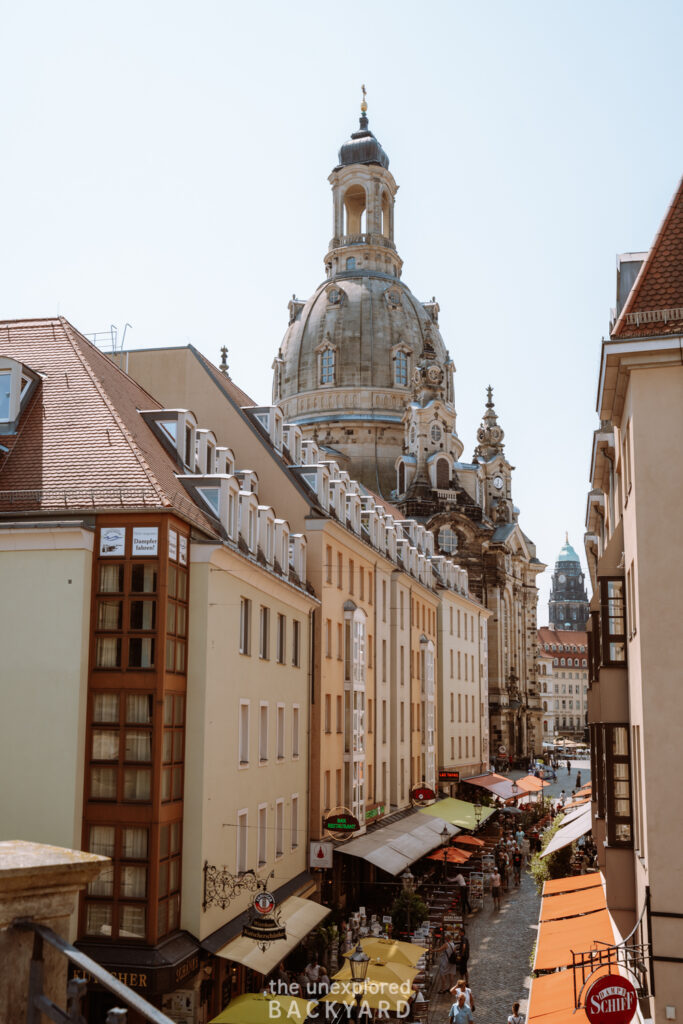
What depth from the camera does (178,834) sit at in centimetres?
2175

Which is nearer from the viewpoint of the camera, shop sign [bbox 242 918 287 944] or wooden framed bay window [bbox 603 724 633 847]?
wooden framed bay window [bbox 603 724 633 847]

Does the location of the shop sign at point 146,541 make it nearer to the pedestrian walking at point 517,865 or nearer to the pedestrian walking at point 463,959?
the pedestrian walking at point 463,959

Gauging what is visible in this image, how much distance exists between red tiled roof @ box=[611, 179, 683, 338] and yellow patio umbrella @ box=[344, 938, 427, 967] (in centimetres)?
1505

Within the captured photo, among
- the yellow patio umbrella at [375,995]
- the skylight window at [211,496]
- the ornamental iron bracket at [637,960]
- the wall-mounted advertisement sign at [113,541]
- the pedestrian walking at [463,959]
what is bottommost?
the pedestrian walking at [463,959]

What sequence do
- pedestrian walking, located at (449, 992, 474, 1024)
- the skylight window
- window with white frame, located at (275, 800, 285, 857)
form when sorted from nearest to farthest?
pedestrian walking, located at (449, 992, 474, 1024), the skylight window, window with white frame, located at (275, 800, 285, 857)

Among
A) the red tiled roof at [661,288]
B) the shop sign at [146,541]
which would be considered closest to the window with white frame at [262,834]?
the shop sign at [146,541]

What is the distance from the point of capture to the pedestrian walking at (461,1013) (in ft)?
75.6

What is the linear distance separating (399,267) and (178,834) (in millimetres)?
96113

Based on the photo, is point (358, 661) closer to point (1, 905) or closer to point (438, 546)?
point (1, 905)

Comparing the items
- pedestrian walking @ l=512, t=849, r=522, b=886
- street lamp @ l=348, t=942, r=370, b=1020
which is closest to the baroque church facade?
pedestrian walking @ l=512, t=849, r=522, b=886

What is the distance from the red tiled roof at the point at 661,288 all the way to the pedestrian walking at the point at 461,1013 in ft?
47.7

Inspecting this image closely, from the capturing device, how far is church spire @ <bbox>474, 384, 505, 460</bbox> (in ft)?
364

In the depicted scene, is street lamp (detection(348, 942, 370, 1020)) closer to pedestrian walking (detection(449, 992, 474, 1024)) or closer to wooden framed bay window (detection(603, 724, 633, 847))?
pedestrian walking (detection(449, 992, 474, 1024))

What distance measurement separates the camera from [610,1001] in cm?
1524
